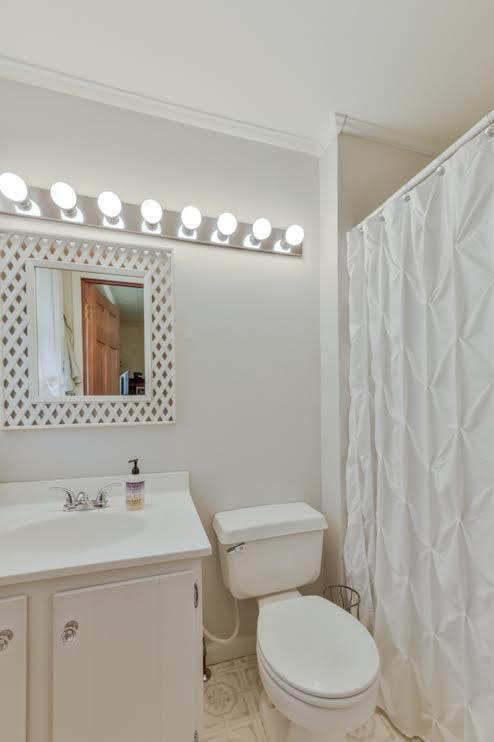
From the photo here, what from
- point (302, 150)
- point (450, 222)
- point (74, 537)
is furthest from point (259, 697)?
point (302, 150)

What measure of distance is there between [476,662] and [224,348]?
4.26ft

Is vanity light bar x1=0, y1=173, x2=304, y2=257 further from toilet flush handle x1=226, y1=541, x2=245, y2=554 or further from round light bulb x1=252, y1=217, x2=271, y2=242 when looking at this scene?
toilet flush handle x1=226, y1=541, x2=245, y2=554

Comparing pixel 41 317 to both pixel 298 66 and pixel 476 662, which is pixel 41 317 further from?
pixel 476 662

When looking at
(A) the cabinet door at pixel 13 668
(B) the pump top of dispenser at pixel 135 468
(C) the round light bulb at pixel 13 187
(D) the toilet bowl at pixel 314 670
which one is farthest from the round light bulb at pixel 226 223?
(D) the toilet bowl at pixel 314 670

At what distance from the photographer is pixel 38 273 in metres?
1.26

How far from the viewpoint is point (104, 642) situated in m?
0.89

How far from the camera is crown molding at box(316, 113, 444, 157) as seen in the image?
148cm

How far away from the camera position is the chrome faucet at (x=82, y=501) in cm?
122

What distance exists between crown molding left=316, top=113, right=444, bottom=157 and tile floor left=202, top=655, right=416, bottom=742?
2.35m

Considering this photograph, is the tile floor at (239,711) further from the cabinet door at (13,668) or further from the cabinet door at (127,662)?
the cabinet door at (13,668)

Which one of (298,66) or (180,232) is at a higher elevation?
(298,66)

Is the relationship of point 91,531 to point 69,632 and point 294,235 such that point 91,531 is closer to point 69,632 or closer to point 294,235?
point 69,632

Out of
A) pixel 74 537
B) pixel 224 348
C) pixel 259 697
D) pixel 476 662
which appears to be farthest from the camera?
pixel 224 348

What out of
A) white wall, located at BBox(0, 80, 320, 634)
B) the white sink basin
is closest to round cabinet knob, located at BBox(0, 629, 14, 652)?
the white sink basin
